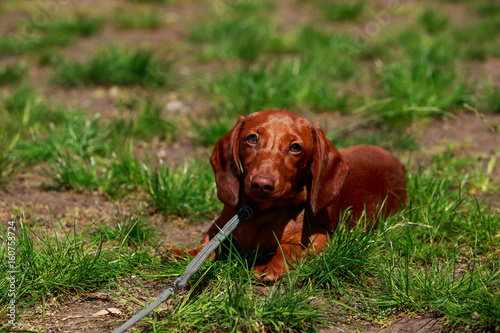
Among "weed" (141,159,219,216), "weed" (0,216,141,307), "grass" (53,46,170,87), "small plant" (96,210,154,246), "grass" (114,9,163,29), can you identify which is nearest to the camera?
"weed" (0,216,141,307)

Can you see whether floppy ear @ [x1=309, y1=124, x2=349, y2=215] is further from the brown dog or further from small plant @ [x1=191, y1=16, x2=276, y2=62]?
small plant @ [x1=191, y1=16, x2=276, y2=62]

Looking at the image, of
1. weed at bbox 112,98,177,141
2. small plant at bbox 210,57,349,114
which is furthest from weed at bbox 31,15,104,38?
weed at bbox 112,98,177,141

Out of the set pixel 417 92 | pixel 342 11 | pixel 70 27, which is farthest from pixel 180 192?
pixel 342 11

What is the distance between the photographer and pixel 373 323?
9.00 feet

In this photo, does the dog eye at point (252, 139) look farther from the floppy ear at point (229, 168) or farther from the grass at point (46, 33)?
the grass at point (46, 33)

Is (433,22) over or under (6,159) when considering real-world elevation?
over

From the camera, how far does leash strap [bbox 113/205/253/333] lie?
7.54 ft

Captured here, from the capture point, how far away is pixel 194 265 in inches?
104

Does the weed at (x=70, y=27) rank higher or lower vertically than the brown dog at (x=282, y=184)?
higher

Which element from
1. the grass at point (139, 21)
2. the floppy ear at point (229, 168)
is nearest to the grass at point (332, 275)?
the floppy ear at point (229, 168)

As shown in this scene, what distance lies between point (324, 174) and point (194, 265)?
835 millimetres

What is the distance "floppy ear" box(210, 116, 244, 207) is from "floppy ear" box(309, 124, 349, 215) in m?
0.39

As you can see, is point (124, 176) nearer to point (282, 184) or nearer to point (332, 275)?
point (282, 184)

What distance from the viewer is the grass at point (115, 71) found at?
5898mm
